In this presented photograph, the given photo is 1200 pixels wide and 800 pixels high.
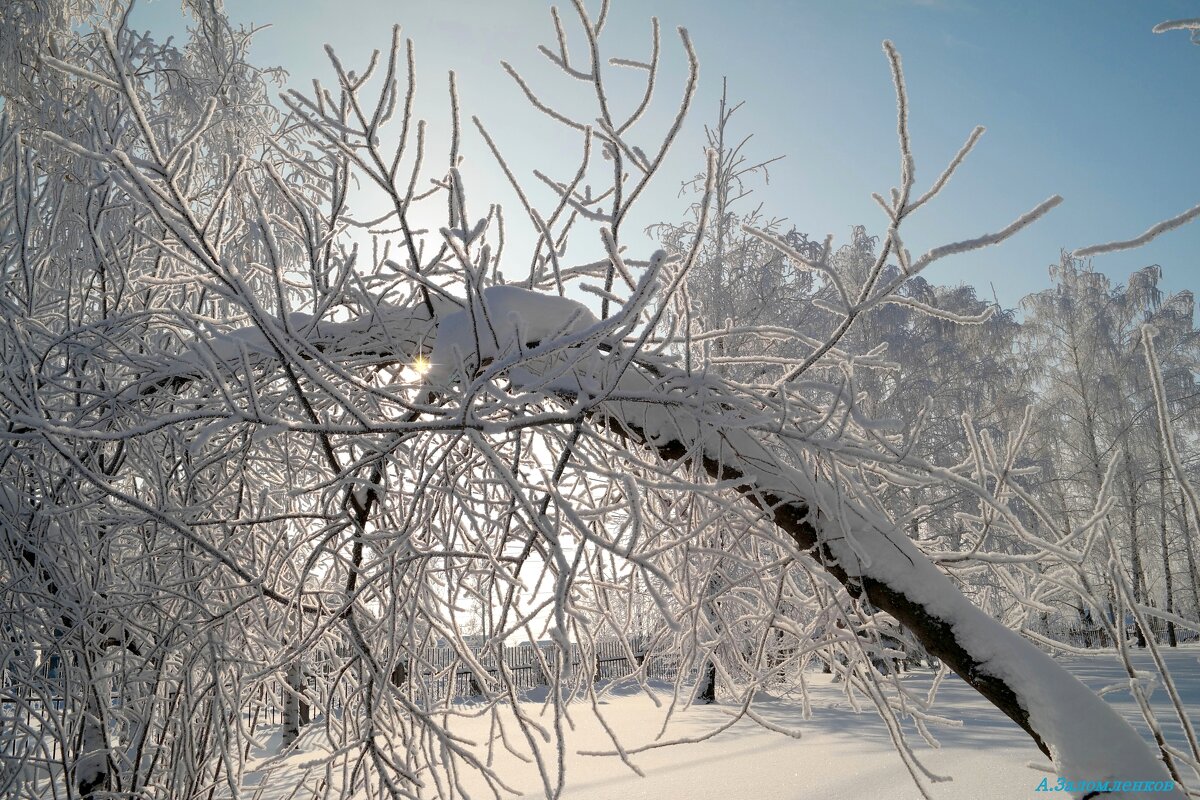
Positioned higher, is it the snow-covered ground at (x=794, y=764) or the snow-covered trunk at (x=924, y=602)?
the snow-covered trunk at (x=924, y=602)

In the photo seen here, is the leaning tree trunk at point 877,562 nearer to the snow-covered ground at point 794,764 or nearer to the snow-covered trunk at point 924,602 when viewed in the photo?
the snow-covered trunk at point 924,602

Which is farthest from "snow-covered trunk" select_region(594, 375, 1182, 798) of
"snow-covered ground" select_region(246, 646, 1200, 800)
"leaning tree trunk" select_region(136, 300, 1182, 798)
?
"snow-covered ground" select_region(246, 646, 1200, 800)

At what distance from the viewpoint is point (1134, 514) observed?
18.1 m

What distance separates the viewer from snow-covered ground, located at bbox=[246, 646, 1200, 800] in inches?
212

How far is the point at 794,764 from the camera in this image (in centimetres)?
635

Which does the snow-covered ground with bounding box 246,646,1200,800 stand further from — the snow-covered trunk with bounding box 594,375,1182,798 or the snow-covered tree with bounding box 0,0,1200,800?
the snow-covered trunk with bounding box 594,375,1182,798

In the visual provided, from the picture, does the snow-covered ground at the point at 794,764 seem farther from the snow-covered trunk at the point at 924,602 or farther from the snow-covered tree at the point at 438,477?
the snow-covered trunk at the point at 924,602

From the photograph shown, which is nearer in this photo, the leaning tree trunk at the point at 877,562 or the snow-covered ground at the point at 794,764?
the leaning tree trunk at the point at 877,562

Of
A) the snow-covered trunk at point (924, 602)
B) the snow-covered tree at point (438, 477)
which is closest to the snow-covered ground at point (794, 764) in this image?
the snow-covered tree at point (438, 477)

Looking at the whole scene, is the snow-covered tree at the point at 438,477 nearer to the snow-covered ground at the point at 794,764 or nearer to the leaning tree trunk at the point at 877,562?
the leaning tree trunk at the point at 877,562

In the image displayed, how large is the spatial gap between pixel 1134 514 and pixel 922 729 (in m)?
21.1

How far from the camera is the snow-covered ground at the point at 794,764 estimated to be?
17.7 ft

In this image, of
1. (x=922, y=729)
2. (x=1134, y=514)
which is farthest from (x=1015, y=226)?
(x=1134, y=514)

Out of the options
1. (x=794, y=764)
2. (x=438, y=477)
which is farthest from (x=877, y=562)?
(x=794, y=764)
